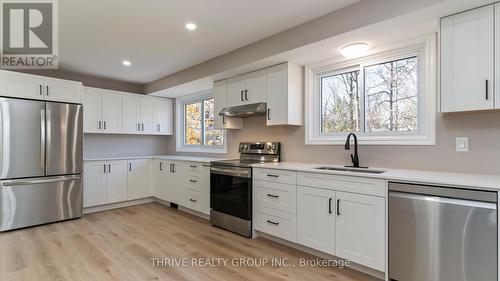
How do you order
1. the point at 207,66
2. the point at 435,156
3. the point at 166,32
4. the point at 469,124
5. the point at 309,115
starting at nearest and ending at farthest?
the point at 469,124, the point at 435,156, the point at 166,32, the point at 309,115, the point at 207,66

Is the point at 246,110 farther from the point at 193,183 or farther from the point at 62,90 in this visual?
the point at 62,90

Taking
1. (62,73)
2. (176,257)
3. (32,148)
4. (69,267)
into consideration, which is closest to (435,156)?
(176,257)

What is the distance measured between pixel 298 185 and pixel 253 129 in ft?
5.00

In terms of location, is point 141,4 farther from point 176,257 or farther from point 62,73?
point 62,73

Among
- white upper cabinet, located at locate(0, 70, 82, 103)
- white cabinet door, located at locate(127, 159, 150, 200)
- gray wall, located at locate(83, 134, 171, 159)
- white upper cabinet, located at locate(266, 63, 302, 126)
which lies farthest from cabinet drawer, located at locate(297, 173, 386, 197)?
gray wall, located at locate(83, 134, 171, 159)

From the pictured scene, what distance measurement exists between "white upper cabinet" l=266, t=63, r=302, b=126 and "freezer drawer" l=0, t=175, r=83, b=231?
3.22 m

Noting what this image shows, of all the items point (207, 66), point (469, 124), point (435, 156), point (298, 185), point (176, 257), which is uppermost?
point (207, 66)

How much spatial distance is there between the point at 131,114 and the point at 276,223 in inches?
145

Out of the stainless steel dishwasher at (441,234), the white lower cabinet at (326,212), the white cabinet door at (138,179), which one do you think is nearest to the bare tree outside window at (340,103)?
the white lower cabinet at (326,212)

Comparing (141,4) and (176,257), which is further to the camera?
(176,257)

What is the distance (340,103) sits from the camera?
10.3 ft

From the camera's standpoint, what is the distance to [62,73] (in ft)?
14.7

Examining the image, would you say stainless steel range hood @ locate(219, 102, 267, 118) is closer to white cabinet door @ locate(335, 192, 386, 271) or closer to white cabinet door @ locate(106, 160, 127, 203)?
white cabinet door @ locate(335, 192, 386, 271)

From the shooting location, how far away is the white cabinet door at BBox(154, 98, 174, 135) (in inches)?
215
